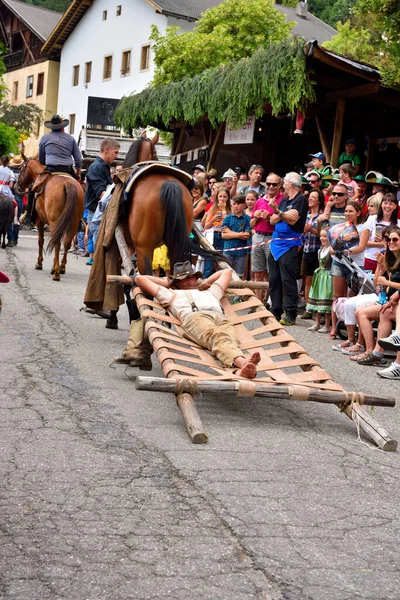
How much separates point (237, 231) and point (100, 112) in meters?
21.0

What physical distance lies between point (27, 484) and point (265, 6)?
134 ft

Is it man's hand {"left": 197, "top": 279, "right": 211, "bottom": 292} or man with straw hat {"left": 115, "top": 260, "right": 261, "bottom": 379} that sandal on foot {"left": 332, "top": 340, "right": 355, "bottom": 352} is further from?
man's hand {"left": 197, "top": 279, "right": 211, "bottom": 292}

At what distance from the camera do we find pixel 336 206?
40.9ft

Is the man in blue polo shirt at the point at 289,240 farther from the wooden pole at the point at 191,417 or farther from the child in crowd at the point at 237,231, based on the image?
the wooden pole at the point at 191,417

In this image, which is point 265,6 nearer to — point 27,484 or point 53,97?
point 53,97

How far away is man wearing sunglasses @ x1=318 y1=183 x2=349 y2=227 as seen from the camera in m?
12.3

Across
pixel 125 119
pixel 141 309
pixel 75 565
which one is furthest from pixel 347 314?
pixel 125 119

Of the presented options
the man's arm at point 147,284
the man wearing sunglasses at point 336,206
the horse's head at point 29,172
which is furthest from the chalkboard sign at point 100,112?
the man's arm at point 147,284

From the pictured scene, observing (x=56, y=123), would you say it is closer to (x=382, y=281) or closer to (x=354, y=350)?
(x=354, y=350)

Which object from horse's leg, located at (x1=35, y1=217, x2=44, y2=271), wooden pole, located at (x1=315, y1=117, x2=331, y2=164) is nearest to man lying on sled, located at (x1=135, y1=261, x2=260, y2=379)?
horse's leg, located at (x1=35, y1=217, x2=44, y2=271)

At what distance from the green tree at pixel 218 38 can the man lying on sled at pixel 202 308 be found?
3044 cm

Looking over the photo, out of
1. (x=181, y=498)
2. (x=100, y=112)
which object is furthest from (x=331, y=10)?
(x=181, y=498)

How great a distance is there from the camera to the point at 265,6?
4269 cm

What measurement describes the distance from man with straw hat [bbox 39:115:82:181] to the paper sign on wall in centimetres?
520
